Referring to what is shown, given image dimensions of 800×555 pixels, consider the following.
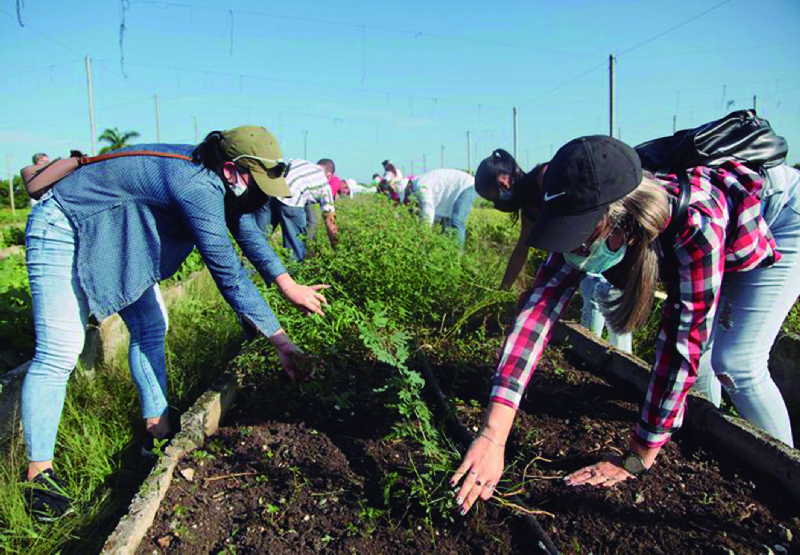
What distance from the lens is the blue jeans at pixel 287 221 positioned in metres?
5.31

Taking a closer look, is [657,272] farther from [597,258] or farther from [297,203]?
[297,203]

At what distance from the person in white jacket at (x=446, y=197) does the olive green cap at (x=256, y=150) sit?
14.3 feet

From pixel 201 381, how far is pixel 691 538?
8.78ft

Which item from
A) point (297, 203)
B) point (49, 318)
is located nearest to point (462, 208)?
point (297, 203)

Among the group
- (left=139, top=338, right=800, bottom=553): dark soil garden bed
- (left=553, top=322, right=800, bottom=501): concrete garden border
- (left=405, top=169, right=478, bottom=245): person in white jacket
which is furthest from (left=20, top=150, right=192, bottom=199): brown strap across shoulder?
(left=405, top=169, right=478, bottom=245): person in white jacket

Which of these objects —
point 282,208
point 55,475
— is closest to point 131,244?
point 55,475

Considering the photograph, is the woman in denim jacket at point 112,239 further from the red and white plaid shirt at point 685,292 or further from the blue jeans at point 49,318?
the red and white plaid shirt at point 685,292

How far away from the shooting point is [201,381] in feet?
10.8

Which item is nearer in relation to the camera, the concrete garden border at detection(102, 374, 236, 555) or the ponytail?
the concrete garden border at detection(102, 374, 236, 555)

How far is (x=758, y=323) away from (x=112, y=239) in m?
2.48

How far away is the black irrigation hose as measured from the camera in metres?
1.71

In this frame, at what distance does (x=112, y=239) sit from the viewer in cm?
206

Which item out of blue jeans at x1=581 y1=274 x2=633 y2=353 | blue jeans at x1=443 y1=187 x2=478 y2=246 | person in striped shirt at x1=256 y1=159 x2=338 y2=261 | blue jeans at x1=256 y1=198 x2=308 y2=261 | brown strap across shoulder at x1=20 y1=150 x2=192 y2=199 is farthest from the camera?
blue jeans at x1=443 y1=187 x2=478 y2=246

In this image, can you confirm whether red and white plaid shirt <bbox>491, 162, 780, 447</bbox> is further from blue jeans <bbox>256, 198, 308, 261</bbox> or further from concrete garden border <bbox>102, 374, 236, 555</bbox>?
blue jeans <bbox>256, 198, 308, 261</bbox>
